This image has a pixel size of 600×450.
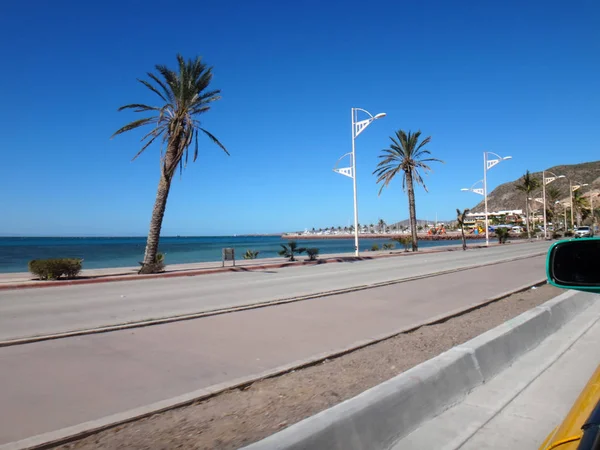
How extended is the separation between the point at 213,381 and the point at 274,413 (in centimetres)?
140

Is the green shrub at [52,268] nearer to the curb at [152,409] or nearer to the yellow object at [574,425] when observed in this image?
the curb at [152,409]

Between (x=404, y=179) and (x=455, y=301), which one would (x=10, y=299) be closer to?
(x=455, y=301)

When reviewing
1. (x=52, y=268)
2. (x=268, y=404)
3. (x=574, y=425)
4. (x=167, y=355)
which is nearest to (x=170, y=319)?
(x=167, y=355)

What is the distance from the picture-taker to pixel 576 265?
3.01 meters

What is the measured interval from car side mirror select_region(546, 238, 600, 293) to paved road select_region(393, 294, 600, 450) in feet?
5.33

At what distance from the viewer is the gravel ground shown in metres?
3.72

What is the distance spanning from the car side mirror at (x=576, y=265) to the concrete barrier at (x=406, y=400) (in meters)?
1.71

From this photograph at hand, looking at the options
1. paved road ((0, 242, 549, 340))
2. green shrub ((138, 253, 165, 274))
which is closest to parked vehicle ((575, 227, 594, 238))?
paved road ((0, 242, 549, 340))

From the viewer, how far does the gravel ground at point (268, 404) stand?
372cm

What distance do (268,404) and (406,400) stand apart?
131 cm

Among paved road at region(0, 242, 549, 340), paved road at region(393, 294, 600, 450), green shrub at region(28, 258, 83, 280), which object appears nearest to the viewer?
paved road at region(393, 294, 600, 450)

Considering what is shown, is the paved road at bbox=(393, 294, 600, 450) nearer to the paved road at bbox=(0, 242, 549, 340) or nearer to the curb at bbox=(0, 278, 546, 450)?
the curb at bbox=(0, 278, 546, 450)

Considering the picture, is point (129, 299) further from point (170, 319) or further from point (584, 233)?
point (584, 233)

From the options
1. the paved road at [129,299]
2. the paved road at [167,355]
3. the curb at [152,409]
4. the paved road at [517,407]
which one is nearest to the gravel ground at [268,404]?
the curb at [152,409]
